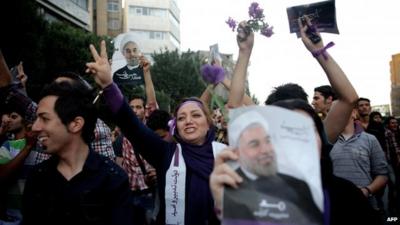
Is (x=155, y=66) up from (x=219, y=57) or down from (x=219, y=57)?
up

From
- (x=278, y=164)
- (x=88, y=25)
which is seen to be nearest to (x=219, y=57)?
(x=278, y=164)

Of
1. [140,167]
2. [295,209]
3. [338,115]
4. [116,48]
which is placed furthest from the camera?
[116,48]

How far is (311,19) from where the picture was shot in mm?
2918

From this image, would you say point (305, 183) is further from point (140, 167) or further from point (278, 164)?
point (140, 167)

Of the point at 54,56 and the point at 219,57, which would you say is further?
the point at 54,56

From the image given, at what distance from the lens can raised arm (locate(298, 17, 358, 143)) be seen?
2650 mm

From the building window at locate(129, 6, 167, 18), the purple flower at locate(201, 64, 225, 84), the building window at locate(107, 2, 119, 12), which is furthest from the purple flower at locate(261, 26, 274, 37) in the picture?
the building window at locate(129, 6, 167, 18)

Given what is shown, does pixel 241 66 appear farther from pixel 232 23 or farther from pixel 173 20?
pixel 173 20

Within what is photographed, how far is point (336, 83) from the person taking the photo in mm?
2654

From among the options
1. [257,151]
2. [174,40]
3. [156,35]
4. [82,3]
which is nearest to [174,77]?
[82,3]

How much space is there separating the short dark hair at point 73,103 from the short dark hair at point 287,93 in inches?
43.7

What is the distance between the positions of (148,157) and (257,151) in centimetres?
153

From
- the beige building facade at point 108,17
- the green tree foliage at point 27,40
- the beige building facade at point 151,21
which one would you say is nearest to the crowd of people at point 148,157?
the green tree foliage at point 27,40

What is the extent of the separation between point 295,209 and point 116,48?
3.91 metres
